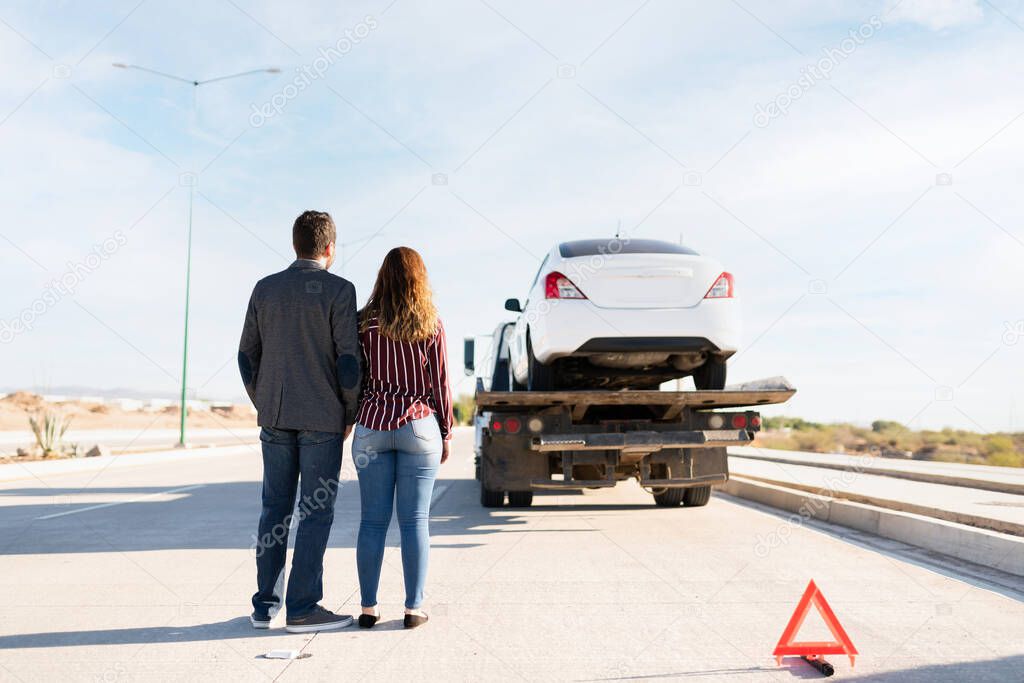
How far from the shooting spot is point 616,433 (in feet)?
26.6

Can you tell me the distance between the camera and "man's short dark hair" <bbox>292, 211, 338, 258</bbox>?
15.1 feet

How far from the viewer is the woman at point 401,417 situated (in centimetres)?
443

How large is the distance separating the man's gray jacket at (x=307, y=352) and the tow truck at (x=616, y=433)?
3098 mm

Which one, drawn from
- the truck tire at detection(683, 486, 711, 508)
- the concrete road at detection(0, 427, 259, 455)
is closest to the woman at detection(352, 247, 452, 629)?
the truck tire at detection(683, 486, 711, 508)

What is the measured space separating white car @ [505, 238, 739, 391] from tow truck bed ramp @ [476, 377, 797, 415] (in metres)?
0.34

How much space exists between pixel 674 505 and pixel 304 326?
719 cm

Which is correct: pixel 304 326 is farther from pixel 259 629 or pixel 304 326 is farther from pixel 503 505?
pixel 503 505

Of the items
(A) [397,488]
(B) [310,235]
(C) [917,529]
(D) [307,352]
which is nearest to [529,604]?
(A) [397,488]

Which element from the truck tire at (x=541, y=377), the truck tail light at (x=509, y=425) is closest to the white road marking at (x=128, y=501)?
the truck tail light at (x=509, y=425)

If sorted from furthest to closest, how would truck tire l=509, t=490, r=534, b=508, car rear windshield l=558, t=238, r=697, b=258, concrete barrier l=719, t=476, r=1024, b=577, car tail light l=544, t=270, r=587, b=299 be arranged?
truck tire l=509, t=490, r=534, b=508, car rear windshield l=558, t=238, r=697, b=258, car tail light l=544, t=270, r=587, b=299, concrete barrier l=719, t=476, r=1024, b=577

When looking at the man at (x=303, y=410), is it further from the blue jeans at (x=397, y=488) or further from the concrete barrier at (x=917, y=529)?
the concrete barrier at (x=917, y=529)

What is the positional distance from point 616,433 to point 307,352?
4.27 m

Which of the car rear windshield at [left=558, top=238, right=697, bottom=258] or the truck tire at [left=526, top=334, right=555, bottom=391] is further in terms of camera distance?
the truck tire at [left=526, top=334, right=555, bottom=391]

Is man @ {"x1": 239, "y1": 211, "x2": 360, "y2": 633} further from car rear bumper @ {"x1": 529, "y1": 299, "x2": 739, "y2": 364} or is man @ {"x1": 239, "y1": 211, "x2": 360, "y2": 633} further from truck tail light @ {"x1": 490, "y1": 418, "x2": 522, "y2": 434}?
truck tail light @ {"x1": 490, "y1": 418, "x2": 522, "y2": 434}
